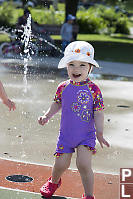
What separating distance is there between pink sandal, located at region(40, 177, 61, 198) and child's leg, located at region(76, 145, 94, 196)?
394 millimetres

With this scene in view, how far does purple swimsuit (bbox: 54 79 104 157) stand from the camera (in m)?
4.74

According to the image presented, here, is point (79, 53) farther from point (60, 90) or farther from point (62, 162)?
point (62, 162)

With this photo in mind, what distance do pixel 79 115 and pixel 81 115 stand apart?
0.06 ft

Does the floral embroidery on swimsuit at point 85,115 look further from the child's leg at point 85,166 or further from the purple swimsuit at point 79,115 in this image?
the child's leg at point 85,166

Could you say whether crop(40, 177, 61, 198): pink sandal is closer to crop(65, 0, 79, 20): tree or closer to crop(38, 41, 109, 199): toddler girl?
crop(38, 41, 109, 199): toddler girl

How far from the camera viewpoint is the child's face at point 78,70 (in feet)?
15.6

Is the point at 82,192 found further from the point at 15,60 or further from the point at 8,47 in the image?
the point at 8,47

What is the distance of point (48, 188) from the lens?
16.4 feet

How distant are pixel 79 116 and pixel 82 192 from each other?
3.10 ft

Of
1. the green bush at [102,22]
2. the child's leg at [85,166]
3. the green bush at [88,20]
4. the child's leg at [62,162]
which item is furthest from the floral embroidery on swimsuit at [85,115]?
the green bush at [102,22]

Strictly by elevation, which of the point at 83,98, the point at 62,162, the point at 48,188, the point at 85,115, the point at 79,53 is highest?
the point at 79,53

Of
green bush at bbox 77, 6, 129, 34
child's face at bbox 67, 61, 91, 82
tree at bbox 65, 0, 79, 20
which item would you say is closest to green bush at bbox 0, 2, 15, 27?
green bush at bbox 77, 6, 129, 34

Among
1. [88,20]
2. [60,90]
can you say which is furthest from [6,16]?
[60,90]

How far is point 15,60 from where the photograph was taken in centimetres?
1648
